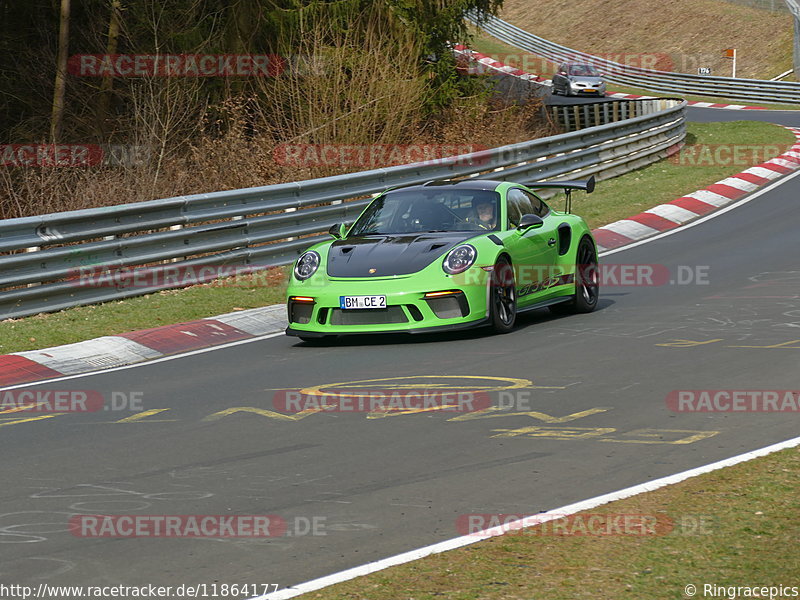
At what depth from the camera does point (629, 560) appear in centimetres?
472

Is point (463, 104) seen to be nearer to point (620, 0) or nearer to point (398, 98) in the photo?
point (398, 98)

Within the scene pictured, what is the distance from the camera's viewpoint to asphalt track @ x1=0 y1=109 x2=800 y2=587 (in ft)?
16.8

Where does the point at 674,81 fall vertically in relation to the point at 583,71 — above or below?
below

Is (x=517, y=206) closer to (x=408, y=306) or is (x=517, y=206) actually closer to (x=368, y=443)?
(x=408, y=306)

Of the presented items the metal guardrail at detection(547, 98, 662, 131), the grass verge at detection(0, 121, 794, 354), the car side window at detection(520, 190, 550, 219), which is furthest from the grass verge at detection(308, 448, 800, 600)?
the metal guardrail at detection(547, 98, 662, 131)

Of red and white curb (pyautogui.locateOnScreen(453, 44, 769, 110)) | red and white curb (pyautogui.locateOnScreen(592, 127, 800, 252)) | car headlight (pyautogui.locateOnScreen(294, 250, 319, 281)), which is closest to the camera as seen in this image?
car headlight (pyautogui.locateOnScreen(294, 250, 319, 281))

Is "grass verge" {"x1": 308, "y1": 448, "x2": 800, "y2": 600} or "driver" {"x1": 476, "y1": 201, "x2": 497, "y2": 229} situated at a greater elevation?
"driver" {"x1": 476, "y1": 201, "x2": 497, "y2": 229}

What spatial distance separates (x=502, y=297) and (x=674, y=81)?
4342 centimetres

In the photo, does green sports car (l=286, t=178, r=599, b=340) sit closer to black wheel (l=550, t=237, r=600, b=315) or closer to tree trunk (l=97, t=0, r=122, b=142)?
black wheel (l=550, t=237, r=600, b=315)

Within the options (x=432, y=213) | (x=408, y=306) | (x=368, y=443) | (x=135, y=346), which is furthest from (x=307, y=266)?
(x=368, y=443)

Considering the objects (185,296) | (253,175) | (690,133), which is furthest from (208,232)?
(690,133)

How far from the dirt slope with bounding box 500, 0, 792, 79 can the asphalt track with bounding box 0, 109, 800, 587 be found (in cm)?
5026

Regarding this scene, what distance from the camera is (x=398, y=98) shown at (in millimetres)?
23312

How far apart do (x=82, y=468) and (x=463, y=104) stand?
74.7ft
